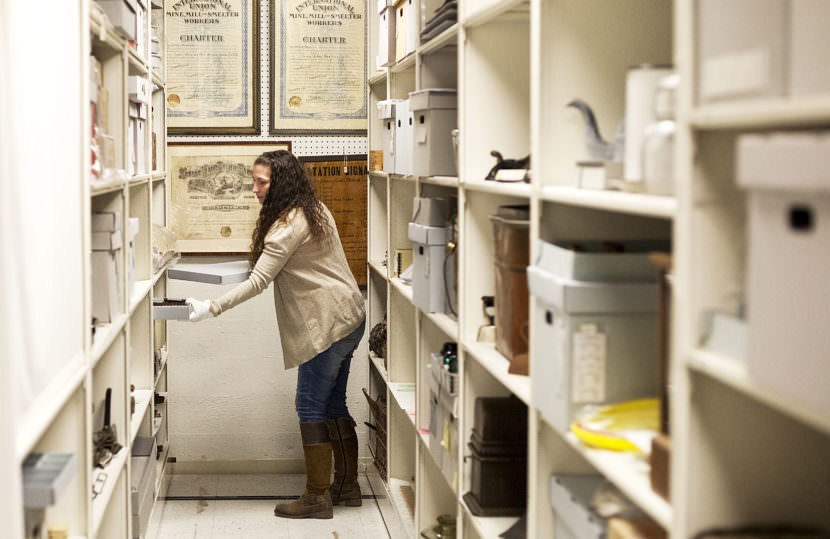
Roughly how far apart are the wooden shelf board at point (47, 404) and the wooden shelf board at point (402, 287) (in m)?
1.84

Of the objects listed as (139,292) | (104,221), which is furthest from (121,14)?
(139,292)

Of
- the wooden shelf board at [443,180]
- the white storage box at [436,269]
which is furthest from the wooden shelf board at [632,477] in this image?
the white storage box at [436,269]

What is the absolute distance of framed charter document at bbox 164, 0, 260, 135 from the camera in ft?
16.8

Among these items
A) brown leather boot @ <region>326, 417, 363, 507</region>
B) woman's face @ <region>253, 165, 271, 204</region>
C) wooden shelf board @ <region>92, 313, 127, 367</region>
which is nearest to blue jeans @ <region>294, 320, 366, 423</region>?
brown leather boot @ <region>326, 417, 363, 507</region>

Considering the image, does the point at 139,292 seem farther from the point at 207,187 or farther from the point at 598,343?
the point at 598,343

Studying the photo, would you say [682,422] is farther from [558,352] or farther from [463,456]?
[463,456]

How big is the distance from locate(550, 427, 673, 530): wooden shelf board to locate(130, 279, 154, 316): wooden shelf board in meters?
1.89

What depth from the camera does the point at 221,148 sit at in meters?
5.20

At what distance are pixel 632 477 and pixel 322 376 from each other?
3165mm

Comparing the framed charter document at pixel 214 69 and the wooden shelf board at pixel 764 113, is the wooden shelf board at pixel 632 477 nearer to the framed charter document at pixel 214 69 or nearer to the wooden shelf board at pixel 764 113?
the wooden shelf board at pixel 764 113

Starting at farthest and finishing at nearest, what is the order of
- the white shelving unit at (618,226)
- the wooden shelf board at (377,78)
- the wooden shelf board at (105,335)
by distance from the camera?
the wooden shelf board at (377,78) → the wooden shelf board at (105,335) → the white shelving unit at (618,226)

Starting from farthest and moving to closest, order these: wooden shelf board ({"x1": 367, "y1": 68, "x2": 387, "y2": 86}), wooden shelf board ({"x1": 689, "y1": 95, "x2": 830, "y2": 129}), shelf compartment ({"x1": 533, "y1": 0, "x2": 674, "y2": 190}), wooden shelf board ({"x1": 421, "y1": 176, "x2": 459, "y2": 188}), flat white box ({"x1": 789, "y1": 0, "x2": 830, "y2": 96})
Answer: wooden shelf board ({"x1": 367, "y1": 68, "x2": 387, "y2": 86}), wooden shelf board ({"x1": 421, "y1": 176, "x2": 459, "y2": 188}), shelf compartment ({"x1": 533, "y1": 0, "x2": 674, "y2": 190}), flat white box ({"x1": 789, "y1": 0, "x2": 830, "y2": 96}), wooden shelf board ({"x1": 689, "y1": 95, "x2": 830, "y2": 129})

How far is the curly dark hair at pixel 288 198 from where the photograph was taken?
4.44 metres

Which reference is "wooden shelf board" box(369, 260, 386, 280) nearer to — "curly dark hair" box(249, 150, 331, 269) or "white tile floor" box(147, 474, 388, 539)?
"curly dark hair" box(249, 150, 331, 269)
